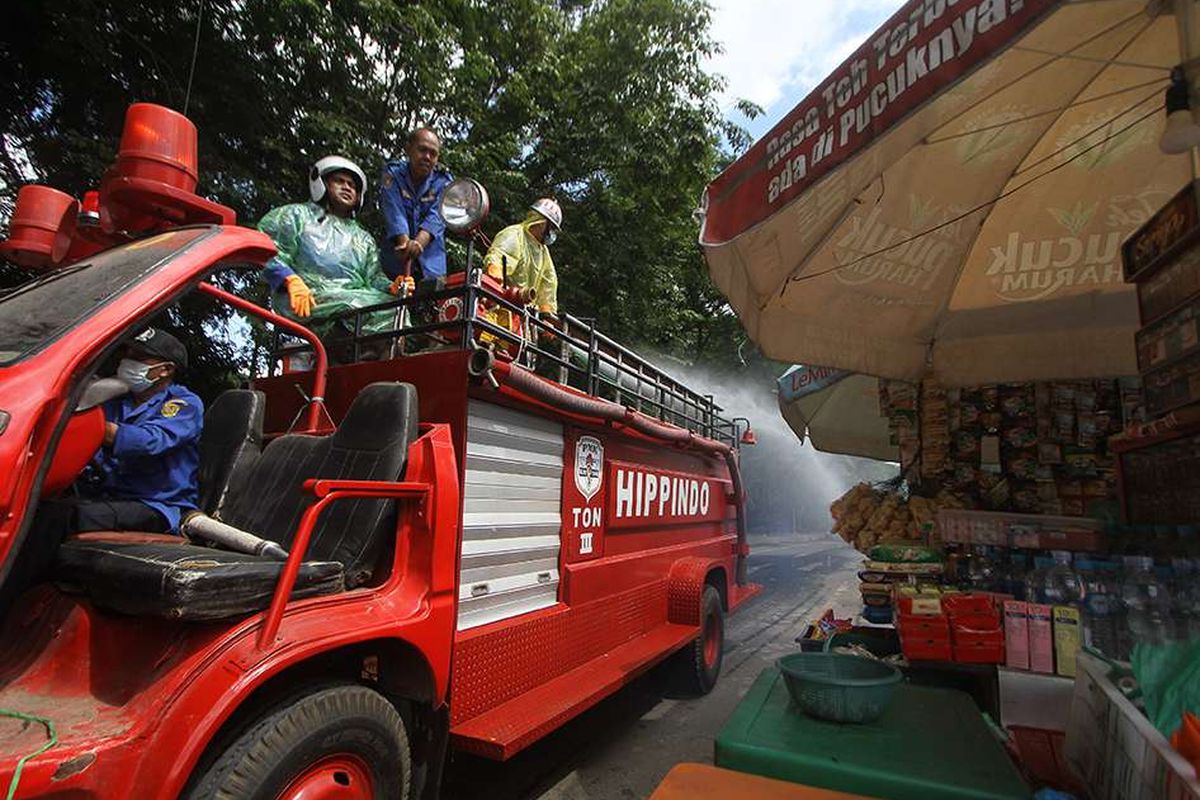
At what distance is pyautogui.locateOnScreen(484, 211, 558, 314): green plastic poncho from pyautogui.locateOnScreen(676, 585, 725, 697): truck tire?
2.75 metres

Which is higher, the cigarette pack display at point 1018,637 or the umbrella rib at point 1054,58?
the umbrella rib at point 1054,58

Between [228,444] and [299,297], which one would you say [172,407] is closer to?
[228,444]

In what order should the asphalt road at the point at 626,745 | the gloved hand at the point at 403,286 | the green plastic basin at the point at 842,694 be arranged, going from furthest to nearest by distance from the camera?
the gloved hand at the point at 403,286 < the asphalt road at the point at 626,745 < the green plastic basin at the point at 842,694

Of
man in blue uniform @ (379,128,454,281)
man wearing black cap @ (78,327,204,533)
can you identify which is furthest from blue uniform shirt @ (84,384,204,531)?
man in blue uniform @ (379,128,454,281)

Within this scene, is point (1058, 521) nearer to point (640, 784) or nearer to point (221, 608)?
point (640, 784)

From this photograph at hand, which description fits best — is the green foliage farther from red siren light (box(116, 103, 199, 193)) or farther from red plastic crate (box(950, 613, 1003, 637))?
red plastic crate (box(950, 613, 1003, 637))

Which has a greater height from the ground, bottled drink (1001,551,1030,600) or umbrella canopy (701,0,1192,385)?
umbrella canopy (701,0,1192,385)

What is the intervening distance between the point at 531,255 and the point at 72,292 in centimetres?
340

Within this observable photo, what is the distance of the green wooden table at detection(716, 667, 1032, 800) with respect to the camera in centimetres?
169

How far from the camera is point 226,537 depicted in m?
2.54

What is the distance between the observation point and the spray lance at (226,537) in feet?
7.79

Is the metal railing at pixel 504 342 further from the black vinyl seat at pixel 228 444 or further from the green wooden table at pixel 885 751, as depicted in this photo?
the green wooden table at pixel 885 751

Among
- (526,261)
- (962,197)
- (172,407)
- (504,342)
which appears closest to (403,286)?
(504,342)

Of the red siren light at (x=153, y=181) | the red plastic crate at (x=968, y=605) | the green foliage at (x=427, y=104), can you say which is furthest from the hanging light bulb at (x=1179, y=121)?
the green foliage at (x=427, y=104)
